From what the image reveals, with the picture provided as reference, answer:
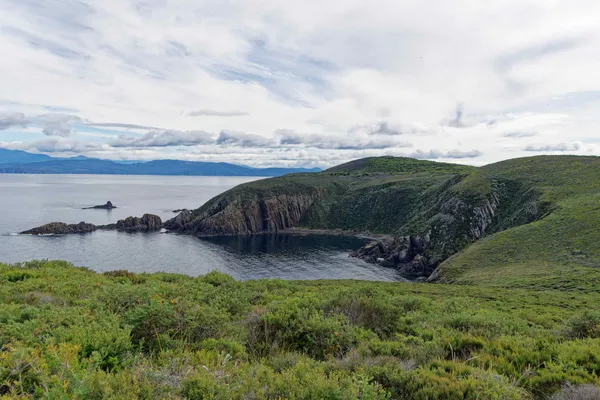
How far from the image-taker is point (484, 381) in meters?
7.18

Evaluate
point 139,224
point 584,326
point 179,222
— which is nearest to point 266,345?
point 584,326

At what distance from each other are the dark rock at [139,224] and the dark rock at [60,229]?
8.56m

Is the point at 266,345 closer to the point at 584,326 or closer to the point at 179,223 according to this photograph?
the point at 584,326

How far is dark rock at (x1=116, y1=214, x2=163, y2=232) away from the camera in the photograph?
119312 millimetres

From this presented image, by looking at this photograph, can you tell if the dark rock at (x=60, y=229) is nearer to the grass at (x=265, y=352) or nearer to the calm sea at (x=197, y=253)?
the calm sea at (x=197, y=253)

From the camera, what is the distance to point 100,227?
11775 centimetres

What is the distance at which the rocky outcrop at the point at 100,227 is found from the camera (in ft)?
349

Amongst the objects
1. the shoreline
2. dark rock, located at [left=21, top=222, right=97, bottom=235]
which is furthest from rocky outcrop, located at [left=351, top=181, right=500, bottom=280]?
dark rock, located at [left=21, top=222, right=97, bottom=235]

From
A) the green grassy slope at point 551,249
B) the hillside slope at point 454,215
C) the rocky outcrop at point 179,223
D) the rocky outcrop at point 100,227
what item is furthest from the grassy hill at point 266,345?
the rocky outcrop at point 179,223

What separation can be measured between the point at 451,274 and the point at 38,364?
63327mm

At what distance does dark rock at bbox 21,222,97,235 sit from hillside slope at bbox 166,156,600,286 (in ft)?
84.9

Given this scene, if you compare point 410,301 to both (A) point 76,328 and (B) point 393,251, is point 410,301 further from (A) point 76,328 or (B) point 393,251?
(B) point 393,251

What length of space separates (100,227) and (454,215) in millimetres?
114247

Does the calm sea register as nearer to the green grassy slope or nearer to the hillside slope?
the hillside slope
